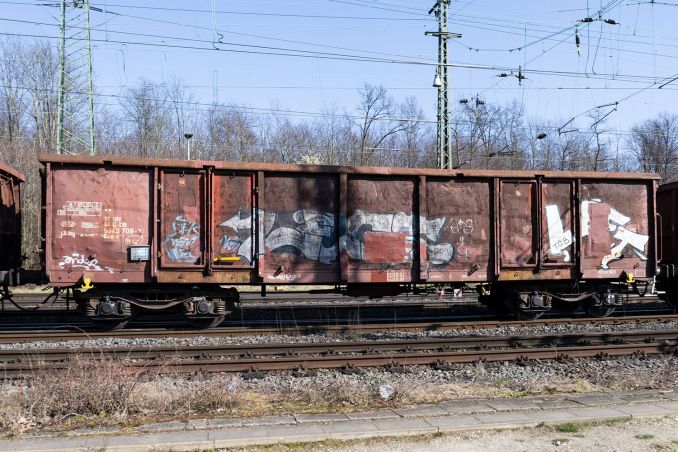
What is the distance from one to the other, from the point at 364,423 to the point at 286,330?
5.37 metres

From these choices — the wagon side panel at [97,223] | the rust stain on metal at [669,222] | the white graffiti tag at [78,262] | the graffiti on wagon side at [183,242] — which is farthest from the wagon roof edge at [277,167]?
the rust stain on metal at [669,222]

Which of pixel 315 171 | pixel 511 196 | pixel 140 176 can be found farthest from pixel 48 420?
pixel 511 196

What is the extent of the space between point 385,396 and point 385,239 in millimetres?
5095

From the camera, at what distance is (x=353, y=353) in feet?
29.3

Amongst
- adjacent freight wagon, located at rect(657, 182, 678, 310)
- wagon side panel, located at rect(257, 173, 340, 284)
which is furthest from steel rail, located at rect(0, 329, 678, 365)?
adjacent freight wagon, located at rect(657, 182, 678, 310)

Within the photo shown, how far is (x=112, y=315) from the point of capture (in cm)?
1021

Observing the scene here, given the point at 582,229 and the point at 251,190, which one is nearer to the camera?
the point at 251,190

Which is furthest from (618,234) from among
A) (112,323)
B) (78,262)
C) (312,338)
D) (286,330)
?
(78,262)

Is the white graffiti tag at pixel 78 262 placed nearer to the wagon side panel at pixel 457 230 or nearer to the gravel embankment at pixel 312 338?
the gravel embankment at pixel 312 338

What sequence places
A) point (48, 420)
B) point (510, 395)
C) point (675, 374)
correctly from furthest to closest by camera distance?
point (675, 374)
point (510, 395)
point (48, 420)

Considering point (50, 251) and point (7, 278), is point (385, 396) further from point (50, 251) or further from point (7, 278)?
point (7, 278)

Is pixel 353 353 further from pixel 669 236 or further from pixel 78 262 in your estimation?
pixel 669 236

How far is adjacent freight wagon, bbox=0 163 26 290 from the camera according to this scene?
10415 mm

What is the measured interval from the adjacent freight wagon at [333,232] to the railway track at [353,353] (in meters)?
1.90
